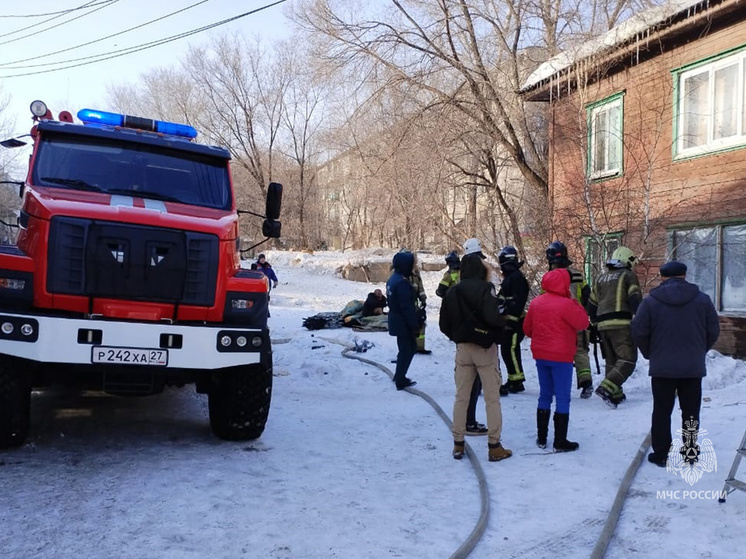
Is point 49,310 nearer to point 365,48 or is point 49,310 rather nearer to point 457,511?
point 457,511

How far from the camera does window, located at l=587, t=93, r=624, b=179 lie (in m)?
12.5

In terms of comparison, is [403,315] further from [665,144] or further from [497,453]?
[665,144]

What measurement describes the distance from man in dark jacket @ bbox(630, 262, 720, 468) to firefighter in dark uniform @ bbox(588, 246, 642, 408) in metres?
2.13

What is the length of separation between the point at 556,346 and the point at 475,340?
0.75 meters

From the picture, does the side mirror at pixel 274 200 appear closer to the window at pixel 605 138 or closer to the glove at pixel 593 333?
the glove at pixel 593 333

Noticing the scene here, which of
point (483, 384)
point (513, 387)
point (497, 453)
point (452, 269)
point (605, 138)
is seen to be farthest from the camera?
point (605, 138)

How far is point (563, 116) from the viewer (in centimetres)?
1351

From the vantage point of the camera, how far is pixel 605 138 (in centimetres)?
1302

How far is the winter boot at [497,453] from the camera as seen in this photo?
5.43 m

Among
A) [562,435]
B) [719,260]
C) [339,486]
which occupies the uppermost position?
[719,260]

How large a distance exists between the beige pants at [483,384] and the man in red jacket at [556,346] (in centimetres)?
46

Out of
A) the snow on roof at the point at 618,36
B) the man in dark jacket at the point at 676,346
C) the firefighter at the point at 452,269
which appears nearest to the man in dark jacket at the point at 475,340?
the man in dark jacket at the point at 676,346

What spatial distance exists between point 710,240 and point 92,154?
9.45m

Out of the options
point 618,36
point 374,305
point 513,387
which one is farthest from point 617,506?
point 374,305
